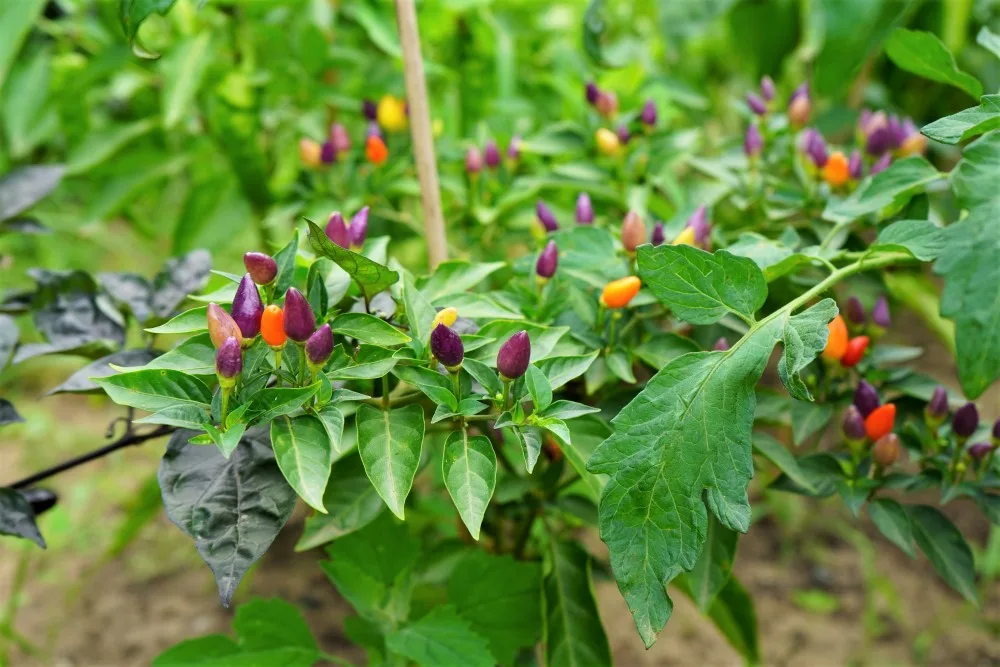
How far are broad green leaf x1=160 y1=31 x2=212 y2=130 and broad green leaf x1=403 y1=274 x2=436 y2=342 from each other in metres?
0.79

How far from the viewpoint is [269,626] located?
94cm

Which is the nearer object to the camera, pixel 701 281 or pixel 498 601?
pixel 701 281

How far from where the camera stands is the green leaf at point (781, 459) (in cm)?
85

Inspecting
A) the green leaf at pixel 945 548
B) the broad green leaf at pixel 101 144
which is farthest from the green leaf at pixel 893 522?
the broad green leaf at pixel 101 144

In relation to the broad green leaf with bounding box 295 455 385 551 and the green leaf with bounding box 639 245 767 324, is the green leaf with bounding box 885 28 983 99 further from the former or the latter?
the broad green leaf with bounding box 295 455 385 551

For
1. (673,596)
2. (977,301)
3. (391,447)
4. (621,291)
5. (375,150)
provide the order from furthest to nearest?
(673,596)
(375,150)
(621,291)
(391,447)
(977,301)

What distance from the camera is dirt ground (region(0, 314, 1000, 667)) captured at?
1.54 metres

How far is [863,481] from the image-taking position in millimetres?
868

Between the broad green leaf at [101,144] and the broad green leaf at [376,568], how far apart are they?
0.92m

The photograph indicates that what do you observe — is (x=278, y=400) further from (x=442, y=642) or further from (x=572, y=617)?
(x=572, y=617)

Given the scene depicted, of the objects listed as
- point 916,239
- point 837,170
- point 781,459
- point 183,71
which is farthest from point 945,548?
point 183,71

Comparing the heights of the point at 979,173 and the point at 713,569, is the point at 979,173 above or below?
above

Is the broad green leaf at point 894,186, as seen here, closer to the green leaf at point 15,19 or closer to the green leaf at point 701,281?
the green leaf at point 701,281

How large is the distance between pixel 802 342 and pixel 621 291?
0.20 m
